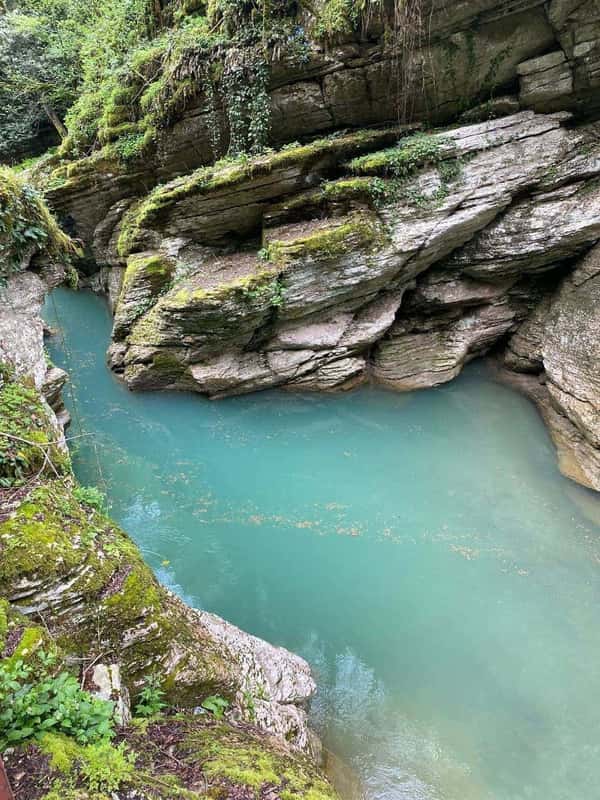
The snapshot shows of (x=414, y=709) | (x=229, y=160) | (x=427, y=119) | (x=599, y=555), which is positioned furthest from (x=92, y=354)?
(x=599, y=555)

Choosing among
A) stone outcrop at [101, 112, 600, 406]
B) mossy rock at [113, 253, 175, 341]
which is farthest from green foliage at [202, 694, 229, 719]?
mossy rock at [113, 253, 175, 341]

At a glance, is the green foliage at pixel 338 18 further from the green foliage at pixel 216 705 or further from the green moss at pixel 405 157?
the green foliage at pixel 216 705

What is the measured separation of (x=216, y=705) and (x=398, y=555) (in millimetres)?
3902

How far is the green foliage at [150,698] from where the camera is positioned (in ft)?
9.82

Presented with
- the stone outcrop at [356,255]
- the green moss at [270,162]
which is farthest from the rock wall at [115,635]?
the green moss at [270,162]

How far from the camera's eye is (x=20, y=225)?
5.73 m

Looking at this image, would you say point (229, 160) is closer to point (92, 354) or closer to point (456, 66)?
point (456, 66)

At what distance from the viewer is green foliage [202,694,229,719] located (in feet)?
11.0

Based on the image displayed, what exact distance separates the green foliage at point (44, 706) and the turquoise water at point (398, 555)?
10.8ft

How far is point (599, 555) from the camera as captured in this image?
6.51 meters

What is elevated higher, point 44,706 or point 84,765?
point 44,706

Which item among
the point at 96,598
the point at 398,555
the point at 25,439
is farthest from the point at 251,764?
the point at 398,555

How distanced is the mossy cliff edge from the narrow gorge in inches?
0.9

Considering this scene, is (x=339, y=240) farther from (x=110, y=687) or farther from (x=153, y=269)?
(x=110, y=687)
